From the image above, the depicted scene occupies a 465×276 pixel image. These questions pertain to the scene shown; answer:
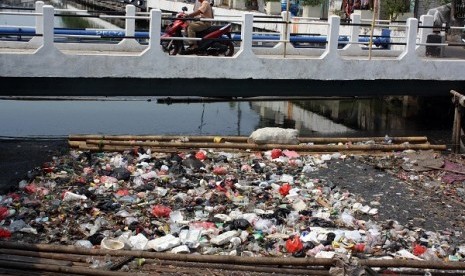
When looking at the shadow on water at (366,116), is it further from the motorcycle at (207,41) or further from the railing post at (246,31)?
the railing post at (246,31)

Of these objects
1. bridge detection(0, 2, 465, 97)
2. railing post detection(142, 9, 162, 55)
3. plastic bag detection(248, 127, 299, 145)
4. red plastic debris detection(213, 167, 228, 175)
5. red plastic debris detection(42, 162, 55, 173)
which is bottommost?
red plastic debris detection(42, 162, 55, 173)

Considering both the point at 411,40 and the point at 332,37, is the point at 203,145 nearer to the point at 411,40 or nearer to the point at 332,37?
the point at 332,37

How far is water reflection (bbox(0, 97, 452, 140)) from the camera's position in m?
16.4

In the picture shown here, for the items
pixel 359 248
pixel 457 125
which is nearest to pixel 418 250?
pixel 359 248

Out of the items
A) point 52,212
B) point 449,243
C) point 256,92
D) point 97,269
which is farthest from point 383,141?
point 97,269

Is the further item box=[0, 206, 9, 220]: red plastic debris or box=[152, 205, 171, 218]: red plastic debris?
box=[152, 205, 171, 218]: red plastic debris

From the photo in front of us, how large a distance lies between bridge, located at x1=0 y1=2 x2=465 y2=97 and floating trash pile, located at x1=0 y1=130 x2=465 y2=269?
1.92 m

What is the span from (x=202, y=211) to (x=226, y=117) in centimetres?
916

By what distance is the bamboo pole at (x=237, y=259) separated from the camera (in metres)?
7.46

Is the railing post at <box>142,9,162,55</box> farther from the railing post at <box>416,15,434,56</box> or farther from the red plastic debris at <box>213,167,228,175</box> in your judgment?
the railing post at <box>416,15,434,56</box>

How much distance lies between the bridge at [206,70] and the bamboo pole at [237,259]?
230 inches

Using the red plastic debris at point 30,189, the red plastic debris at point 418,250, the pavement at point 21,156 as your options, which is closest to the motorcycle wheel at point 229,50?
the pavement at point 21,156

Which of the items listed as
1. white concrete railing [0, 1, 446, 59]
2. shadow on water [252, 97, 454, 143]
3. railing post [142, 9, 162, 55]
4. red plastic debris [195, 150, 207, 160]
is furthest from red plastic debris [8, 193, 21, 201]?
shadow on water [252, 97, 454, 143]

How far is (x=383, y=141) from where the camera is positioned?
1379cm
